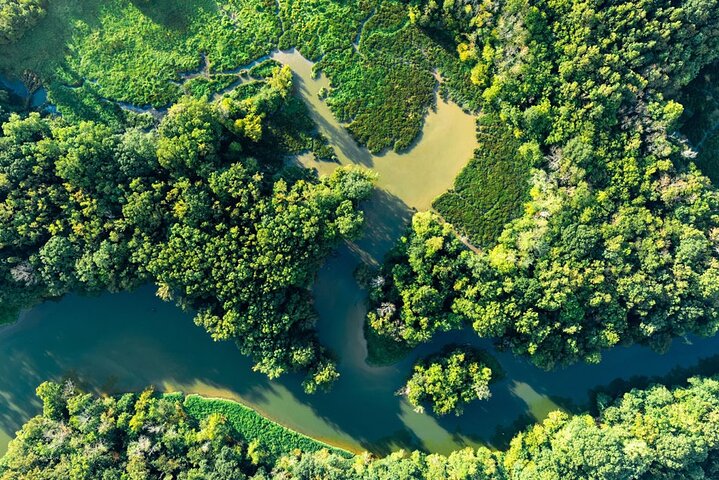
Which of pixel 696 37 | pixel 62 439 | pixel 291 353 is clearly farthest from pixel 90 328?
pixel 696 37

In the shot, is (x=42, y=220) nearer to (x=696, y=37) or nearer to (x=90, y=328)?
(x=90, y=328)

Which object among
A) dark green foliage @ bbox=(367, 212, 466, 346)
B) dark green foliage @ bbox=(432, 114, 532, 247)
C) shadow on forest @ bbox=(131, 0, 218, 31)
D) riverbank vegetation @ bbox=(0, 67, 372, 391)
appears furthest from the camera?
dark green foliage @ bbox=(432, 114, 532, 247)

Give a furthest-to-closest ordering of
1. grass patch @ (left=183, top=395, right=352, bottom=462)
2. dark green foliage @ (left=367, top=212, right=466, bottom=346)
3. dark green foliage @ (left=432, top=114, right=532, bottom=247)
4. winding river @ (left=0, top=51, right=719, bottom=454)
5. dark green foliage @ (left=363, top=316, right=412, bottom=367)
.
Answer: grass patch @ (left=183, top=395, right=352, bottom=462) < winding river @ (left=0, top=51, right=719, bottom=454) < dark green foliage @ (left=432, top=114, right=532, bottom=247) < dark green foliage @ (left=363, top=316, right=412, bottom=367) < dark green foliage @ (left=367, top=212, right=466, bottom=346)

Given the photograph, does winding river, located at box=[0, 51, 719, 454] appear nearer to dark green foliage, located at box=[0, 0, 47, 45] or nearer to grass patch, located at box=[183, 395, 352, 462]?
grass patch, located at box=[183, 395, 352, 462]

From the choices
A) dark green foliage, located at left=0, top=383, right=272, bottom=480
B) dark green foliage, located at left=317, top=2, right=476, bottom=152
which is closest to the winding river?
dark green foliage, located at left=317, top=2, right=476, bottom=152

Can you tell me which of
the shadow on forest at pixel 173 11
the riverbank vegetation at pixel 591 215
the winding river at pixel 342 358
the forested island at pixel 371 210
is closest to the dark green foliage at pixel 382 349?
the forested island at pixel 371 210

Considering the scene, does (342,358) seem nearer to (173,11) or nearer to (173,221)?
(173,221)

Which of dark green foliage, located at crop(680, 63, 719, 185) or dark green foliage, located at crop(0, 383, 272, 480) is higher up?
dark green foliage, located at crop(680, 63, 719, 185)
